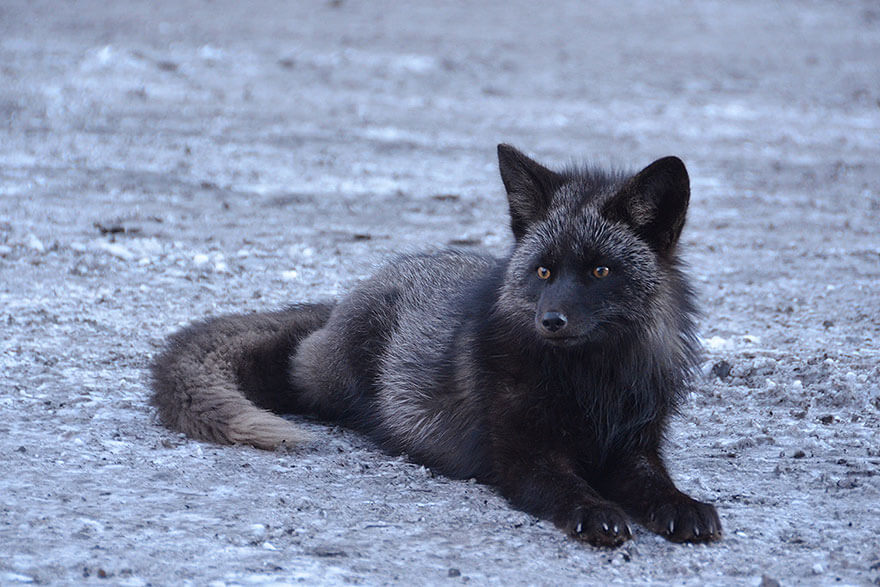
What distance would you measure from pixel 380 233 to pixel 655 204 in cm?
549

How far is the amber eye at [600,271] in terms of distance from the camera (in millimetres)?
4504

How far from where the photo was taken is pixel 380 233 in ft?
32.4

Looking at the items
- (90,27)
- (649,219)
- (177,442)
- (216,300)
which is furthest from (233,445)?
(90,27)

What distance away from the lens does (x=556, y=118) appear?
1464cm

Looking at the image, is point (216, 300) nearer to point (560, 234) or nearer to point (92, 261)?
point (92, 261)

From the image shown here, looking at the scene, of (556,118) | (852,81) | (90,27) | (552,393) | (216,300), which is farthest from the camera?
(852,81)

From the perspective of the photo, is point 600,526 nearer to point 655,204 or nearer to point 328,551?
point 328,551

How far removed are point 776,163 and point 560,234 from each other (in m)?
9.97

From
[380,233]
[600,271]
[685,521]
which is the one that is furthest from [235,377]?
[380,233]

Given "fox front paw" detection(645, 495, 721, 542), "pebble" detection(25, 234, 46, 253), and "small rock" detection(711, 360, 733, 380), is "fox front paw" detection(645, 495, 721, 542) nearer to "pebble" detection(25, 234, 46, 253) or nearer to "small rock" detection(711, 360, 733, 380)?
"small rock" detection(711, 360, 733, 380)

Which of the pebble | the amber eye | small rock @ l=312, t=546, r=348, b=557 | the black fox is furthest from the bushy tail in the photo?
the pebble

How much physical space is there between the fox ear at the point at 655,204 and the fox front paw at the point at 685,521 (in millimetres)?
1158

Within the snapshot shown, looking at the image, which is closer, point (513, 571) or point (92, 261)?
point (513, 571)

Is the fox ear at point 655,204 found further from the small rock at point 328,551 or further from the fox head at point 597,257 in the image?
the small rock at point 328,551
